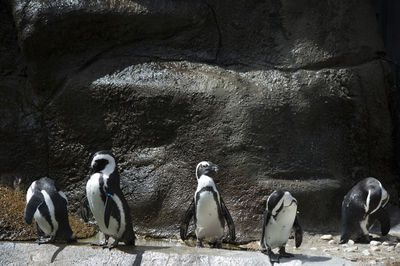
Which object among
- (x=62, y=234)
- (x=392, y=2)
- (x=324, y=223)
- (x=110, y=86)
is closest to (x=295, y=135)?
(x=324, y=223)

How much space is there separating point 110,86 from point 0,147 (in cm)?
147

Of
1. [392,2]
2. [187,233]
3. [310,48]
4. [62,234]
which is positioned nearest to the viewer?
[62,234]

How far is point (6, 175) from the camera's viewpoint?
745 cm

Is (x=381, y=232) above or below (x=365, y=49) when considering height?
below

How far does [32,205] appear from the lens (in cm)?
562

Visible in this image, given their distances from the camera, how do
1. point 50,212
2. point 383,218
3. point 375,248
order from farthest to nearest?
point 383,218 → point 375,248 → point 50,212

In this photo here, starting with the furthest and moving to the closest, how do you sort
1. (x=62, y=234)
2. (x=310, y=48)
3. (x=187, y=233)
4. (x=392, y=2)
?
(x=392, y=2) → (x=310, y=48) → (x=187, y=233) → (x=62, y=234)

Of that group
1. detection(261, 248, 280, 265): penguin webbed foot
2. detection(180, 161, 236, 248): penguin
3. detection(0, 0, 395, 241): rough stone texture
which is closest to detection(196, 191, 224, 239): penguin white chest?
detection(180, 161, 236, 248): penguin

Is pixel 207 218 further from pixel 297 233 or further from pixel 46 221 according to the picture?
pixel 46 221

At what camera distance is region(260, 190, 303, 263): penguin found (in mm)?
5129

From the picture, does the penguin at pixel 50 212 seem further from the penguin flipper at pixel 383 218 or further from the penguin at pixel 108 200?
the penguin flipper at pixel 383 218

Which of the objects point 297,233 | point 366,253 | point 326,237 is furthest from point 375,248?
point 297,233

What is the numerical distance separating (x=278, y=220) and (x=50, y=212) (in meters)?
1.96

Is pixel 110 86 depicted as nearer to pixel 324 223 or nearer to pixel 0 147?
pixel 0 147
